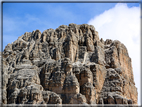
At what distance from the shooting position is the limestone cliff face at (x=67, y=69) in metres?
57.9

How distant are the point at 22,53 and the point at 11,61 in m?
4.38

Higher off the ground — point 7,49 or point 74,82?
point 7,49

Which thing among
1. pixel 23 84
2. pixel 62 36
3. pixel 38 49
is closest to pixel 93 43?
pixel 62 36

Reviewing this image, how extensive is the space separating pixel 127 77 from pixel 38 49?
2968cm

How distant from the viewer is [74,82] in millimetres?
58250

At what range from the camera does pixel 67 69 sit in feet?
202

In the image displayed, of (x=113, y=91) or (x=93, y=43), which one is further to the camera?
(x=93, y=43)

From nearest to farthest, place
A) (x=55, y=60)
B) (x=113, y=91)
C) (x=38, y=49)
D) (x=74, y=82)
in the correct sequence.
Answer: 1. (x=74, y=82)
2. (x=113, y=91)
3. (x=55, y=60)
4. (x=38, y=49)

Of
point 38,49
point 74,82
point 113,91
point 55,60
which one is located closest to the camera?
point 74,82

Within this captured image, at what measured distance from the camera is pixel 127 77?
73562mm

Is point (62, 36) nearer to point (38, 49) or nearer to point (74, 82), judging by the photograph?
point (38, 49)

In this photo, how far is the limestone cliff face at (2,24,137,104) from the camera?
57906mm

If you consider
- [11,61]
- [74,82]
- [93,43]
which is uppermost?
[93,43]

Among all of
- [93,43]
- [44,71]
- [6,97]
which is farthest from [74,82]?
[93,43]
